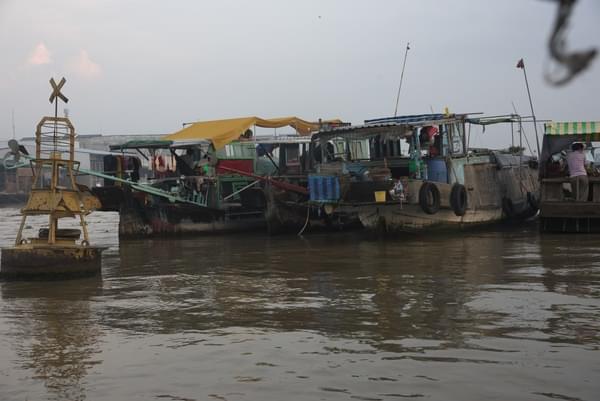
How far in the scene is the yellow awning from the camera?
55.5 feet

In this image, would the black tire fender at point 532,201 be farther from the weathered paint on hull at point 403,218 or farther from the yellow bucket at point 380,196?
the yellow bucket at point 380,196

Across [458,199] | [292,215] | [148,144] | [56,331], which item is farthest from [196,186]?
[56,331]

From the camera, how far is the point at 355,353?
207 inches

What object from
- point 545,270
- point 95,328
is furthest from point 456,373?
point 545,270

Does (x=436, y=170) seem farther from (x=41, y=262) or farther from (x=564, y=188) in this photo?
(x=41, y=262)

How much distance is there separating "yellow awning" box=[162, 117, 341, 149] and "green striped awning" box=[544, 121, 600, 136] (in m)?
5.97

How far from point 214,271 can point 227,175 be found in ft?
23.8

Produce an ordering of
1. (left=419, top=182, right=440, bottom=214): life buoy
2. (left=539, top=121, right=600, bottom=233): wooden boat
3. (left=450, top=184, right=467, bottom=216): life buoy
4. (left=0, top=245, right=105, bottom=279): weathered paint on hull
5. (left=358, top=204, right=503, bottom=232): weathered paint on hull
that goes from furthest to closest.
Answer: (left=450, top=184, right=467, bottom=216): life buoy
(left=358, top=204, right=503, bottom=232): weathered paint on hull
(left=419, top=182, right=440, bottom=214): life buoy
(left=539, top=121, right=600, bottom=233): wooden boat
(left=0, top=245, right=105, bottom=279): weathered paint on hull

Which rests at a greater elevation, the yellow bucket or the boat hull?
the yellow bucket

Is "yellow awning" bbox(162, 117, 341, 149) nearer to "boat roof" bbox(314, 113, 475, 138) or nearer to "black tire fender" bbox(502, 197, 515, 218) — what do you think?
"boat roof" bbox(314, 113, 475, 138)

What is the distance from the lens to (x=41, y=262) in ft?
28.5

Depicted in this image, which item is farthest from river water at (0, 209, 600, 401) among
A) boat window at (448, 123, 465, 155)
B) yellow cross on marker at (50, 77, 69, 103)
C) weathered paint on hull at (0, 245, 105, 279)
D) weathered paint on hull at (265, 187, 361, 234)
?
weathered paint on hull at (265, 187, 361, 234)

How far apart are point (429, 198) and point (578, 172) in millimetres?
2846

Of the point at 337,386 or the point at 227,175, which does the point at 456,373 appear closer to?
the point at 337,386
